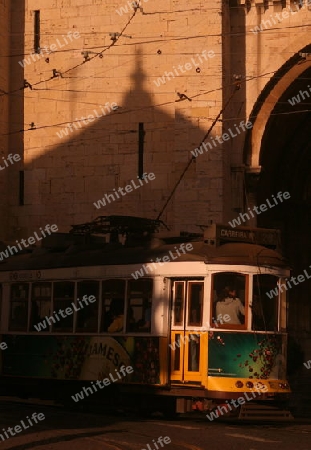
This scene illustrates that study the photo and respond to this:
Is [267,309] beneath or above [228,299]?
beneath

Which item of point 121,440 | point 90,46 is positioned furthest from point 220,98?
point 121,440

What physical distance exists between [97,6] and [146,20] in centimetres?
143

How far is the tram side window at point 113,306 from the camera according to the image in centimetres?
1731

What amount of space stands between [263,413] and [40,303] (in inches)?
186

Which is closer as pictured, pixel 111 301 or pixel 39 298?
pixel 111 301

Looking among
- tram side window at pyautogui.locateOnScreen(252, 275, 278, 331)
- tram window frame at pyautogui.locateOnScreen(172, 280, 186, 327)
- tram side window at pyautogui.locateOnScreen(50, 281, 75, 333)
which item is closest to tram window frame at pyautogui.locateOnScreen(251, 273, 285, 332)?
tram side window at pyautogui.locateOnScreen(252, 275, 278, 331)

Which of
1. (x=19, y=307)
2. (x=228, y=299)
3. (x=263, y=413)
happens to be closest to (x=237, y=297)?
(x=228, y=299)

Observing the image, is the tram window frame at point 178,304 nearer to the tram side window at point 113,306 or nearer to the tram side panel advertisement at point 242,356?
the tram side panel advertisement at point 242,356

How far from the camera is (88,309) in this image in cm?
1780

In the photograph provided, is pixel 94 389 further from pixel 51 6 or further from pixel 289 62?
pixel 51 6

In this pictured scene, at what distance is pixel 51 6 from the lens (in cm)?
2734

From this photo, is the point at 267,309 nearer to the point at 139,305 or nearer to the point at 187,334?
the point at 187,334

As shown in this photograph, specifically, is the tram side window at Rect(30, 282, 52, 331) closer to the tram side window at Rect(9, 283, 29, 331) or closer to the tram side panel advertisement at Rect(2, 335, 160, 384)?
the tram side window at Rect(9, 283, 29, 331)

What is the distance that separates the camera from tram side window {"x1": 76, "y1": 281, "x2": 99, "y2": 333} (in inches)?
697
